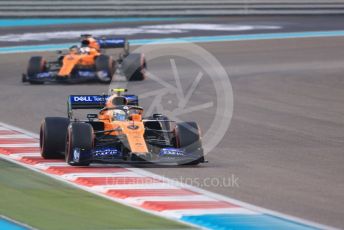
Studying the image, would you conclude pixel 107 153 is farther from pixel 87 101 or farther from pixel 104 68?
pixel 104 68

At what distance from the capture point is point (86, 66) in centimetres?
2583

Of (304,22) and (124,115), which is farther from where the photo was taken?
(304,22)

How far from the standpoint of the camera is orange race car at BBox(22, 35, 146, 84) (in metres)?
25.4

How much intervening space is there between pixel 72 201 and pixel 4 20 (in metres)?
29.7

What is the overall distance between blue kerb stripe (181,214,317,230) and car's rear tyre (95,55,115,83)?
1542 centimetres

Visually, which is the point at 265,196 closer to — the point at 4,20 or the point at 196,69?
the point at 196,69

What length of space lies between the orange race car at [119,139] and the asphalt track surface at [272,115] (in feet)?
0.85

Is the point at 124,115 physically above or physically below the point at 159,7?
below

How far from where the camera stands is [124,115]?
14.2 m

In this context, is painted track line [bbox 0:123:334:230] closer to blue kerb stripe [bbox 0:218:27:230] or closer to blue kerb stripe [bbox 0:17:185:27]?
blue kerb stripe [bbox 0:218:27:230]

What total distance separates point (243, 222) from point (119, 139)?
4085 mm

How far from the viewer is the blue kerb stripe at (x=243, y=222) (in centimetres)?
984

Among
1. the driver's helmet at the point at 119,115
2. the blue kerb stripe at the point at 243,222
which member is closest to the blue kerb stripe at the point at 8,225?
the blue kerb stripe at the point at 243,222

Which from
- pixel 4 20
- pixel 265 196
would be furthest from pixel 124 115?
pixel 4 20
